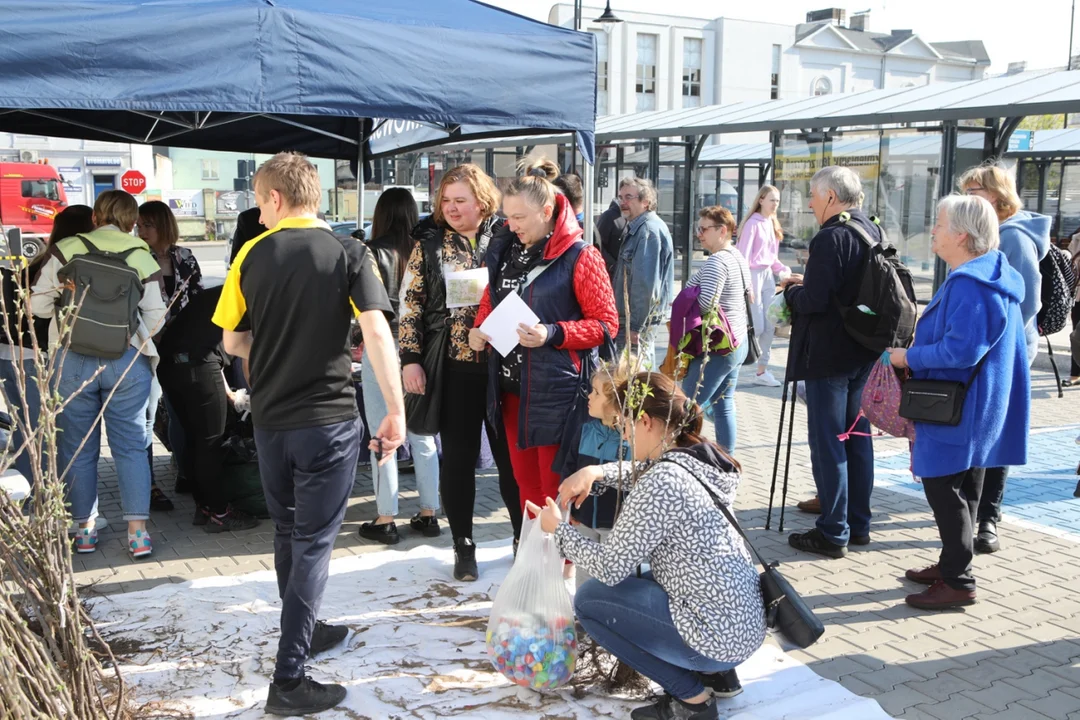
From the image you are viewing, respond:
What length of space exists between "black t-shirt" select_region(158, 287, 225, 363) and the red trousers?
173 cm

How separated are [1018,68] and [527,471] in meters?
75.7

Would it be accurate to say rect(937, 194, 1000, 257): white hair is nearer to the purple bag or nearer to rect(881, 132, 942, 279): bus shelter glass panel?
the purple bag

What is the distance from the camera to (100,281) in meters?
4.34

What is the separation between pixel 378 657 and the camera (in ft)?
11.6

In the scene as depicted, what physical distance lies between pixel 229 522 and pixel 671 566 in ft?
9.57

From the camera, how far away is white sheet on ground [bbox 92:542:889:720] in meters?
3.19

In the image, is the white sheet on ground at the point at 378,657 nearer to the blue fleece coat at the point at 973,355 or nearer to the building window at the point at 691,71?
the blue fleece coat at the point at 973,355

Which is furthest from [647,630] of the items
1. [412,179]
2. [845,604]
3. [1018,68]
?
[1018,68]

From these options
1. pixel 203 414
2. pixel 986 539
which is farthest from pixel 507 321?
pixel 986 539

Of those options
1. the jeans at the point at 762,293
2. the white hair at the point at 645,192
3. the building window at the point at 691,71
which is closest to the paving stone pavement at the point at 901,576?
the white hair at the point at 645,192

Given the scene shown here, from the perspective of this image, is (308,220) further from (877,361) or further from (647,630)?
Result: (877,361)

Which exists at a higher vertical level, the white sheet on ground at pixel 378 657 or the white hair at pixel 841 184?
the white hair at pixel 841 184

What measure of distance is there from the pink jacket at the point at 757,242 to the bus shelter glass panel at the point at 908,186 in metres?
3.26

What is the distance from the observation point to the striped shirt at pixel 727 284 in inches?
206
